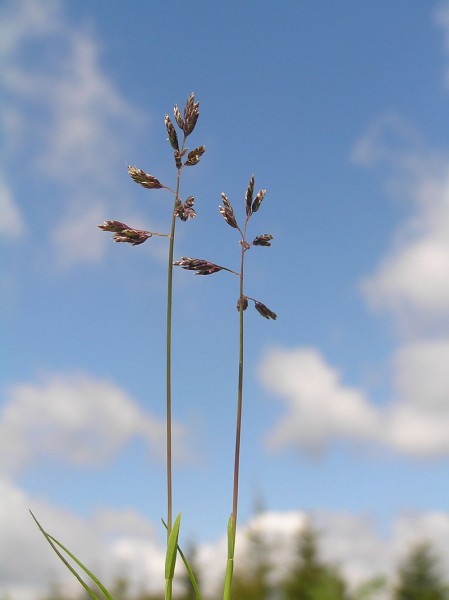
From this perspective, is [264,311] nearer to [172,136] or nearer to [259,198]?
[259,198]

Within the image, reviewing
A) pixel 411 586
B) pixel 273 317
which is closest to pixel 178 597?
pixel 411 586

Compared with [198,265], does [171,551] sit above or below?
below

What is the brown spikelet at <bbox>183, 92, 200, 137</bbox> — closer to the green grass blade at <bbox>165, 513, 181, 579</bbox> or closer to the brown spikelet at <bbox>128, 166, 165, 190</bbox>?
the brown spikelet at <bbox>128, 166, 165, 190</bbox>

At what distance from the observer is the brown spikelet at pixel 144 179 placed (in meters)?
3.78

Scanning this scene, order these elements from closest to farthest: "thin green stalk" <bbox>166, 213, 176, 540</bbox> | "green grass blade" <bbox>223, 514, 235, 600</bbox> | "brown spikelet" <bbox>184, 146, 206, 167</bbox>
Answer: "thin green stalk" <bbox>166, 213, 176, 540</bbox>, "green grass blade" <bbox>223, 514, 235, 600</bbox>, "brown spikelet" <bbox>184, 146, 206, 167</bbox>

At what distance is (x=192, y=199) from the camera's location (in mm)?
3627

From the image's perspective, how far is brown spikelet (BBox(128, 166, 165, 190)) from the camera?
12.4 feet

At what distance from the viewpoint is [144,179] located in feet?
12.4

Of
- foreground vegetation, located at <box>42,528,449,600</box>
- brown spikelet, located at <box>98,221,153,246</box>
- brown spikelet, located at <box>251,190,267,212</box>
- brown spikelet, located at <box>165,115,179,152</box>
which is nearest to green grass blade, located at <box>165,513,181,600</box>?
brown spikelet, located at <box>98,221,153,246</box>

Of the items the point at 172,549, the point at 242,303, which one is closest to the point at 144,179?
the point at 242,303

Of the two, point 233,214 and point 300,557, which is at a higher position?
point 300,557

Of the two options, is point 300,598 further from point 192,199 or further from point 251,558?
point 192,199

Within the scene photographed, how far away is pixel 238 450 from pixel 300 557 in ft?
53.8

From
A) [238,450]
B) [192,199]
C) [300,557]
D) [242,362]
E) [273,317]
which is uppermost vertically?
[300,557]
